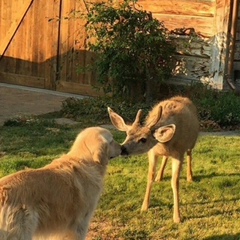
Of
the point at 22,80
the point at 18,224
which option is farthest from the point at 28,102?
the point at 18,224

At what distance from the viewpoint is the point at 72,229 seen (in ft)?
18.7

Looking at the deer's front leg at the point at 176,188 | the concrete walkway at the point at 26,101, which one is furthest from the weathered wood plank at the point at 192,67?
the deer's front leg at the point at 176,188

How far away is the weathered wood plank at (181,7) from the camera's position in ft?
44.2

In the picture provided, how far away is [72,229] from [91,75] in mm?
9896

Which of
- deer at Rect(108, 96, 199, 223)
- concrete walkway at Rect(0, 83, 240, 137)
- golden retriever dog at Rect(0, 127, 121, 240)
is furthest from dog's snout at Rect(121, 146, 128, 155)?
concrete walkway at Rect(0, 83, 240, 137)

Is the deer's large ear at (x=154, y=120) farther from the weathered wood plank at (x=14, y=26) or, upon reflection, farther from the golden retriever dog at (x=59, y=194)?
the weathered wood plank at (x=14, y=26)

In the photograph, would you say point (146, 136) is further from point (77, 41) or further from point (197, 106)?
point (77, 41)

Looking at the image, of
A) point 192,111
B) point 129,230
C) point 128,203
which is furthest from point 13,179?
point 192,111

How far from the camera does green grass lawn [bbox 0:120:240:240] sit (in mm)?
6758

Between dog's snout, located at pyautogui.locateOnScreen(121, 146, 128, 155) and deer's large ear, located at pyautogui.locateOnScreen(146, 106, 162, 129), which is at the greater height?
deer's large ear, located at pyautogui.locateOnScreen(146, 106, 162, 129)

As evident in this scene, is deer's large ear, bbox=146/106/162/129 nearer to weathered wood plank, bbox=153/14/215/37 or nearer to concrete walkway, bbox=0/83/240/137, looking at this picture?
concrete walkway, bbox=0/83/240/137

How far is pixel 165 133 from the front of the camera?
22.9 ft

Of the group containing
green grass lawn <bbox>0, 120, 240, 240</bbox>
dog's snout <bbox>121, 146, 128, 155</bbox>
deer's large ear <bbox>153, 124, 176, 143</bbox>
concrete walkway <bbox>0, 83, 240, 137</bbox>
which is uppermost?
deer's large ear <bbox>153, 124, 176, 143</bbox>

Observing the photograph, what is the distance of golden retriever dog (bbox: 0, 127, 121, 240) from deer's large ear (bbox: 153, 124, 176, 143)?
98 centimetres
